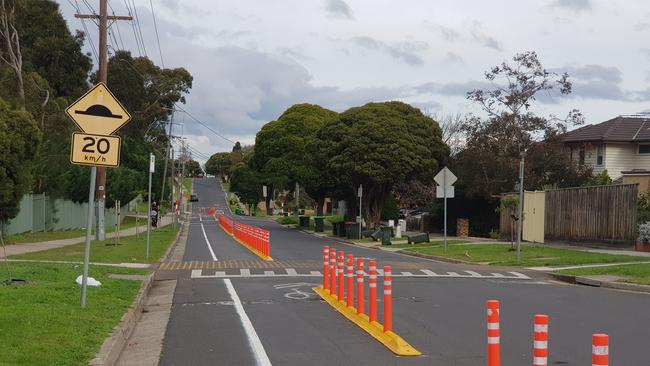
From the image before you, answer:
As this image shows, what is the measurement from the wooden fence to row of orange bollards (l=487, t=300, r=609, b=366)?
Answer: 2031cm

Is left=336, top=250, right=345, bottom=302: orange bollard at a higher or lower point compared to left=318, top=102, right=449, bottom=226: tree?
lower

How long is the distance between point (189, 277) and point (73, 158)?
335 inches

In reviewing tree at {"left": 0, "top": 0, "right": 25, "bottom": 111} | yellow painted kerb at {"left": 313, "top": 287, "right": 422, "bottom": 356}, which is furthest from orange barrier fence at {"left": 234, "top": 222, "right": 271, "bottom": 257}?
tree at {"left": 0, "top": 0, "right": 25, "bottom": 111}

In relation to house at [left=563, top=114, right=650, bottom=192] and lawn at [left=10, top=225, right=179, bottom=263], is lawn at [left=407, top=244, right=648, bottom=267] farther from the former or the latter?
house at [left=563, top=114, right=650, bottom=192]

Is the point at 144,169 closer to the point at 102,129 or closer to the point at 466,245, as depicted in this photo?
the point at 466,245

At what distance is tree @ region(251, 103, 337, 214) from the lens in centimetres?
5722

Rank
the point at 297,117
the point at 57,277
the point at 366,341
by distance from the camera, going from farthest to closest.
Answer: the point at 297,117, the point at 57,277, the point at 366,341

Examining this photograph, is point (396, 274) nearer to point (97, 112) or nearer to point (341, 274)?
point (341, 274)

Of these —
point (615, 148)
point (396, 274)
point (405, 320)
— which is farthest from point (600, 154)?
point (405, 320)

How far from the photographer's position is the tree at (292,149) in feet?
188

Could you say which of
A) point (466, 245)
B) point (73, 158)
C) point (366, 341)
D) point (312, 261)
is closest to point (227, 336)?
point (366, 341)

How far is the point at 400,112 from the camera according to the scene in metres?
43.8

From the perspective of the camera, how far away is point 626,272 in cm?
1789

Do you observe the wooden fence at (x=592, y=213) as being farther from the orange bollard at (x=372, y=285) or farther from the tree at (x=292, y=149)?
the tree at (x=292, y=149)
